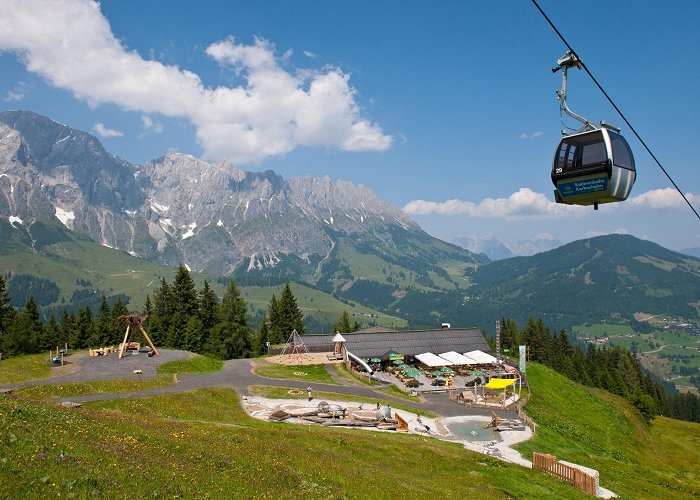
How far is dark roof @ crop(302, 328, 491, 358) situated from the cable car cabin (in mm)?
57429

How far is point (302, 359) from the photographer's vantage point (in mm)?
71375

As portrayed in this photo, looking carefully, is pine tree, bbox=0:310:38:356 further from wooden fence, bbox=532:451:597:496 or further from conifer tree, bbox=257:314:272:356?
wooden fence, bbox=532:451:597:496

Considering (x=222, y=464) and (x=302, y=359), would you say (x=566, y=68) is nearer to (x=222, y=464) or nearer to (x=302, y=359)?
(x=222, y=464)

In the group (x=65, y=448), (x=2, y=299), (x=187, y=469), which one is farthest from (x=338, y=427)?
(x=2, y=299)

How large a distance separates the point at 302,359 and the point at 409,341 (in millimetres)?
19494

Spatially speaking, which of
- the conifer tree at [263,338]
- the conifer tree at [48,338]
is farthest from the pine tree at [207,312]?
the conifer tree at [48,338]

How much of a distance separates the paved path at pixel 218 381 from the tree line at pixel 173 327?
1037 inches

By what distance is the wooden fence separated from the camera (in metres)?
27.8

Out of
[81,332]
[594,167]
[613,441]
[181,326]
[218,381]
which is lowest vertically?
[613,441]

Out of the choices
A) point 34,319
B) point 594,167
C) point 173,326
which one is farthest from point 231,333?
point 594,167

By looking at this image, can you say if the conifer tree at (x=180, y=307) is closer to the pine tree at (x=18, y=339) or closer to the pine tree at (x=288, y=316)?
the pine tree at (x=288, y=316)

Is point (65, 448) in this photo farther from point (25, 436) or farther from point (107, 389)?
point (107, 389)

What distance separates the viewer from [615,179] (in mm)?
18875

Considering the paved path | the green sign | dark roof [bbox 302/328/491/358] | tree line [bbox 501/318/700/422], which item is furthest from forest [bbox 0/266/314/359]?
the green sign
